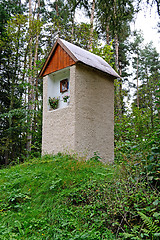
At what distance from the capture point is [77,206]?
14.2 feet

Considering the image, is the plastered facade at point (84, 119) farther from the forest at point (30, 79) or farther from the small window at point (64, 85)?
the forest at point (30, 79)

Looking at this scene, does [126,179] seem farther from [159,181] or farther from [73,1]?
[73,1]

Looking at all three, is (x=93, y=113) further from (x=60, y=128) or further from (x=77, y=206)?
(x=77, y=206)

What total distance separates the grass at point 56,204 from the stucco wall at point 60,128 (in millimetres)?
1364

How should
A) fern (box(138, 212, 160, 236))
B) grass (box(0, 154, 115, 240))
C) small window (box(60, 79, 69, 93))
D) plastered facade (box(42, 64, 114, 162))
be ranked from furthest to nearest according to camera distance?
small window (box(60, 79, 69, 93)) < plastered facade (box(42, 64, 114, 162)) < grass (box(0, 154, 115, 240)) < fern (box(138, 212, 160, 236))

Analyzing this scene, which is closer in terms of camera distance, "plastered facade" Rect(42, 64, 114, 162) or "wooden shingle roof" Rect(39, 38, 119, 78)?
"plastered facade" Rect(42, 64, 114, 162)

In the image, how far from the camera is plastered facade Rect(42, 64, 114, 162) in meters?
7.26

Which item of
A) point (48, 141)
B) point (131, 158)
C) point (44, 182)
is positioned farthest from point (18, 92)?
point (131, 158)

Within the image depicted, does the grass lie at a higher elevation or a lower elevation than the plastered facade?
lower

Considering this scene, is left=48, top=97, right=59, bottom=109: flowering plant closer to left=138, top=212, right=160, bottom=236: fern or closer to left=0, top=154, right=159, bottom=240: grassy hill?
left=0, top=154, right=159, bottom=240: grassy hill

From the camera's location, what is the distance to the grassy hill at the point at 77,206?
350cm

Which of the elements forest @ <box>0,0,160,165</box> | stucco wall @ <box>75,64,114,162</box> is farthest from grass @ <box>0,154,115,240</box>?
forest @ <box>0,0,160,165</box>

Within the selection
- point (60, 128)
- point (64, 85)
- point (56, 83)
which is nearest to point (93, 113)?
point (60, 128)

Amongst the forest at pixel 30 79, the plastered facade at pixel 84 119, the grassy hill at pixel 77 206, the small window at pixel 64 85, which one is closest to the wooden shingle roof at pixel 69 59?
the plastered facade at pixel 84 119
